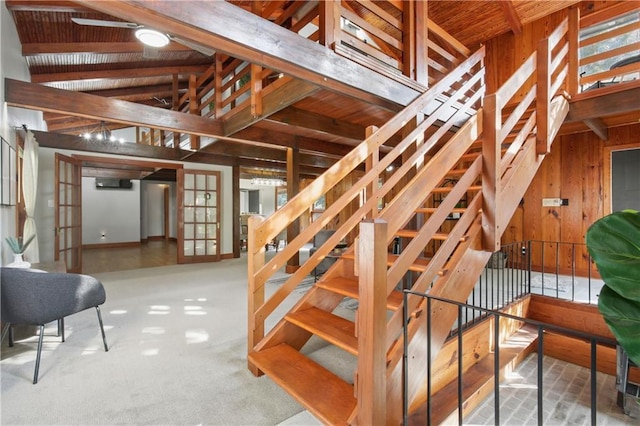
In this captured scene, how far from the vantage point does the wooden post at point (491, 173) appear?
2.14 metres

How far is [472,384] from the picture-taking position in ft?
8.46

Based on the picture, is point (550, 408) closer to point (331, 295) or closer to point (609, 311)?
point (331, 295)

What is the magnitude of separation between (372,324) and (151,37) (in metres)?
3.58

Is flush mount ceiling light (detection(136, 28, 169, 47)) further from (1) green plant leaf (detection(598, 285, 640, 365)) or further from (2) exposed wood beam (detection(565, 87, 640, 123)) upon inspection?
(2) exposed wood beam (detection(565, 87, 640, 123))

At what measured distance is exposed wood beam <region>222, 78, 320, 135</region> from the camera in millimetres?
2968

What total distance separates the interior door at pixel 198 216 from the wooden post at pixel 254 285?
4957 millimetres

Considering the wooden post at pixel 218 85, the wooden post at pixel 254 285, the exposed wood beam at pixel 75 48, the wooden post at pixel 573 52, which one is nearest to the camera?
the wooden post at pixel 254 285

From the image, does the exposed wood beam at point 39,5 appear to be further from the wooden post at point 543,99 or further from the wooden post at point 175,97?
the wooden post at point 543,99

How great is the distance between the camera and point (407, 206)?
1.69 metres

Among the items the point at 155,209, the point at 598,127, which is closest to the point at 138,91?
the point at 155,209

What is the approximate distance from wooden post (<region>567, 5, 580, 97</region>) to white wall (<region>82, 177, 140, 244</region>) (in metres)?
11.3

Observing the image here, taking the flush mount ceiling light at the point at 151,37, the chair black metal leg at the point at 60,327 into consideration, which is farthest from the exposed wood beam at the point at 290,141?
the chair black metal leg at the point at 60,327

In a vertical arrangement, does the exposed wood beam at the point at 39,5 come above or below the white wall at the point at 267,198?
above

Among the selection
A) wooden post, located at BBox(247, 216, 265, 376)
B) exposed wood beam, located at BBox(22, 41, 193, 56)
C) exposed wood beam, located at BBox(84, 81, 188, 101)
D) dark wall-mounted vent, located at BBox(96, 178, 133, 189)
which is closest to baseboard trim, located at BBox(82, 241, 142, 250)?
dark wall-mounted vent, located at BBox(96, 178, 133, 189)
